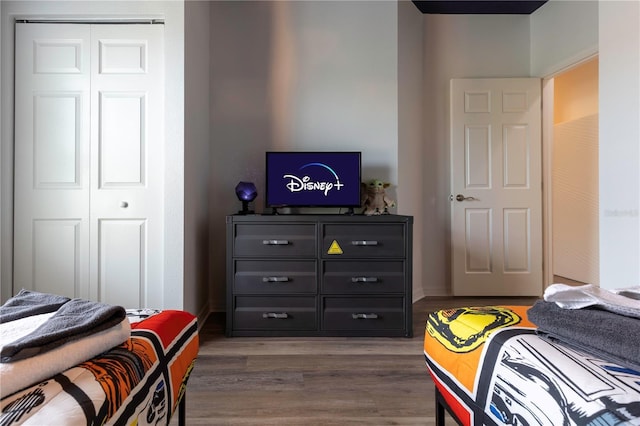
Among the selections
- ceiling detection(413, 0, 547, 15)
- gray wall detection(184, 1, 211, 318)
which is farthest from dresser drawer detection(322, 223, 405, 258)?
ceiling detection(413, 0, 547, 15)

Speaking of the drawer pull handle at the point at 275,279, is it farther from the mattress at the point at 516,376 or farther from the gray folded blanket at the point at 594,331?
the gray folded blanket at the point at 594,331

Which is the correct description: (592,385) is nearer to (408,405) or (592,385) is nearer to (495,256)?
(408,405)

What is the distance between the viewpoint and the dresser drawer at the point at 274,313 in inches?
96.6

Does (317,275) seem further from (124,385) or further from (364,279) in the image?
(124,385)

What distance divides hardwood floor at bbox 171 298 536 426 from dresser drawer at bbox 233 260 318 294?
13.0 inches

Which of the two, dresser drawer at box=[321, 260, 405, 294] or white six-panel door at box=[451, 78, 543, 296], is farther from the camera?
white six-panel door at box=[451, 78, 543, 296]

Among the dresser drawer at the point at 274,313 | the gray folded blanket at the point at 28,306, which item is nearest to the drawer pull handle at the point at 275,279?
the dresser drawer at the point at 274,313

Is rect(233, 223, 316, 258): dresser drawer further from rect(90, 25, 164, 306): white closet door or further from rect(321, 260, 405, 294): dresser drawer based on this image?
rect(90, 25, 164, 306): white closet door

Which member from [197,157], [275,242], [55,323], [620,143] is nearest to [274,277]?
[275,242]

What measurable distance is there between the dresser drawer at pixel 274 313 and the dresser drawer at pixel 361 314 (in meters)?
0.11

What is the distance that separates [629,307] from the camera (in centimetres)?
72

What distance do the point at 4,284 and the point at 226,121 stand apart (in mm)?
1870

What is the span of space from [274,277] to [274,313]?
0.81ft

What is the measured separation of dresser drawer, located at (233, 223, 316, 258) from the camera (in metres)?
2.46
